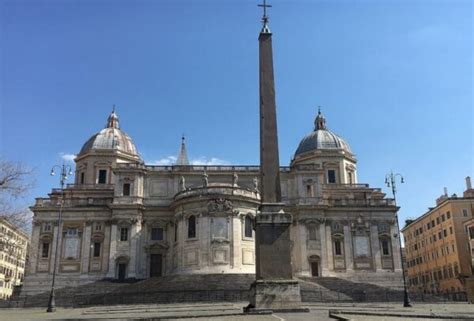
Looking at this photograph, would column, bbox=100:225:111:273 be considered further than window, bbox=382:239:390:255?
No

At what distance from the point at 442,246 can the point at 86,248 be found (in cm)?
4225

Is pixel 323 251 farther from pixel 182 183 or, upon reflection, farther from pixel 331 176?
pixel 182 183

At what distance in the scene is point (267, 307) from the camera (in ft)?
57.7

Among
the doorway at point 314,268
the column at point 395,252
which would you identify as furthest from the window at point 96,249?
the column at point 395,252

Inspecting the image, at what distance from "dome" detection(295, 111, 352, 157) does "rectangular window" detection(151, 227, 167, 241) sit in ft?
71.0

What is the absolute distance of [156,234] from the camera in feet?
170

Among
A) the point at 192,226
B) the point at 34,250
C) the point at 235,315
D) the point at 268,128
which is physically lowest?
the point at 235,315

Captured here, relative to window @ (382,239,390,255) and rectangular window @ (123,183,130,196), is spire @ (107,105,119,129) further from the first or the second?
window @ (382,239,390,255)

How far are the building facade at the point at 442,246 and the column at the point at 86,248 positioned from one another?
3672 centimetres

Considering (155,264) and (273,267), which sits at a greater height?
(155,264)

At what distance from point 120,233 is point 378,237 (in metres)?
27.4

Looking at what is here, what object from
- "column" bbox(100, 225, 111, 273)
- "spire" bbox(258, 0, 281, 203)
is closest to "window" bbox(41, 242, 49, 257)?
"column" bbox(100, 225, 111, 273)

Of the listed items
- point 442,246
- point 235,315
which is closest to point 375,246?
point 442,246

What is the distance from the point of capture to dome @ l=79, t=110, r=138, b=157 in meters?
59.7
